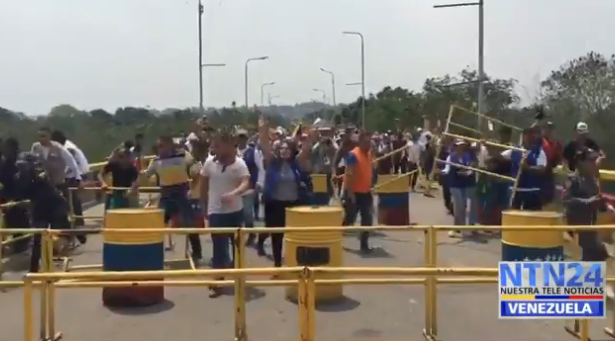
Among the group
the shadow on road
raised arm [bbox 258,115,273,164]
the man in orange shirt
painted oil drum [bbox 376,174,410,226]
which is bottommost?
the shadow on road

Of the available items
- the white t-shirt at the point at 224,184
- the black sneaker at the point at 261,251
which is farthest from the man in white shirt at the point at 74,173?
the white t-shirt at the point at 224,184

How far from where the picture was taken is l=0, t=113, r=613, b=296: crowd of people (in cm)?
952

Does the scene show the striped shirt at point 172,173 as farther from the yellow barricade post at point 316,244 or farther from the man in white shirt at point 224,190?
the yellow barricade post at point 316,244

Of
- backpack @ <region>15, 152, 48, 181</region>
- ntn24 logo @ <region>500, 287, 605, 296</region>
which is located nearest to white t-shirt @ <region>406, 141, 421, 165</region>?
backpack @ <region>15, 152, 48, 181</region>

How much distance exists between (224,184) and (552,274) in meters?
4.59

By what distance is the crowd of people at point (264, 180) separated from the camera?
9523 millimetres

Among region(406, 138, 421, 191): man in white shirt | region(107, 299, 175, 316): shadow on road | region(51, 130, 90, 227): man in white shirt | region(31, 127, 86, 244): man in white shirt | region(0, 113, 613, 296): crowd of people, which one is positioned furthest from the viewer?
region(406, 138, 421, 191): man in white shirt

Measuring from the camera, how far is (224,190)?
370 inches

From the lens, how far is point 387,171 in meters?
22.3

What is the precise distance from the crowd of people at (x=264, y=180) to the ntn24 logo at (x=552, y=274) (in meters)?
2.99

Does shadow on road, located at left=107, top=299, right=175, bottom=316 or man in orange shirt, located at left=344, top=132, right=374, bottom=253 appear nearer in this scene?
shadow on road, located at left=107, top=299, right=175, bottom=316

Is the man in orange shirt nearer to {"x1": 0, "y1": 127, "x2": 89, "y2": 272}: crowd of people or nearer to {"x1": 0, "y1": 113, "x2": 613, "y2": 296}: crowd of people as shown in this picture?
{"x1": 0, "y1": 113, "x2": 613, "y2": 296}: crowd of people

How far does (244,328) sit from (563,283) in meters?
2.94

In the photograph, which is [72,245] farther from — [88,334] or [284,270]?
[284,270]
